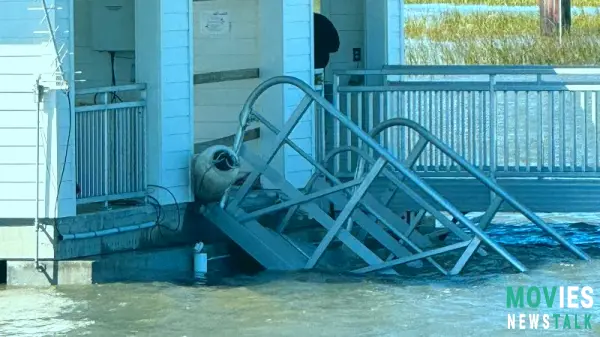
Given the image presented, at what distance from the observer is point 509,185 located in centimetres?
1636

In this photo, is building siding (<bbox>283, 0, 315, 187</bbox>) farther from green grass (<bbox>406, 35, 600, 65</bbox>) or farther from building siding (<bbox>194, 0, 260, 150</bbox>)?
green grass (<bbox>406, 35, 600, 65</bbox>)

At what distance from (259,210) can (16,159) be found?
237cm

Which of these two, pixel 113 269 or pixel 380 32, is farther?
pixel 380 32

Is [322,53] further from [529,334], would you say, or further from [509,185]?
[529,334]

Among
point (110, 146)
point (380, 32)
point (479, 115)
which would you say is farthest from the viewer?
point (380, 32)

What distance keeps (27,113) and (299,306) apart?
2.64m

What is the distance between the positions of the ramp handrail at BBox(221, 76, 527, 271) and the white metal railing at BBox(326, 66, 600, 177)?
189 cm

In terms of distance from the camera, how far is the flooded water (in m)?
12.1

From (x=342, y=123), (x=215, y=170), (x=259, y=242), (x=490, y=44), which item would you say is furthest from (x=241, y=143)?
(x=490, y=44)

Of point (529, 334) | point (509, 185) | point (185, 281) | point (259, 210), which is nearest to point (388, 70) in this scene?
point (509, 185)

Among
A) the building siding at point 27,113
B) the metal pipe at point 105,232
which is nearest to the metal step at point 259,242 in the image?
the metal pipe at point 105,232

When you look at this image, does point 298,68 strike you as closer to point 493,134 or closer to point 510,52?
point 493,134

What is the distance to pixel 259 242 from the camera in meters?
14.6

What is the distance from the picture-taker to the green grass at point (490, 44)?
3331cm
